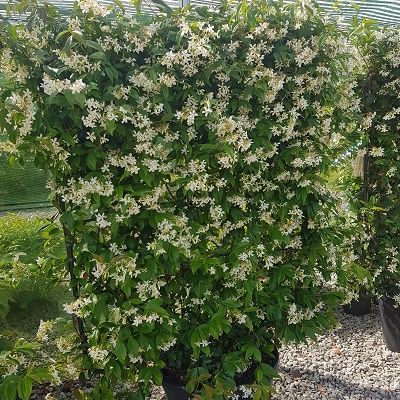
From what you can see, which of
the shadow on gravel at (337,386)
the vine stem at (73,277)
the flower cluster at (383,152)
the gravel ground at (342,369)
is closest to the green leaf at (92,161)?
the vine stem at (73,277)

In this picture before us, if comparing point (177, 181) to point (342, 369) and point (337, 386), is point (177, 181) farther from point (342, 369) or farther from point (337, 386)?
point (342, 369)

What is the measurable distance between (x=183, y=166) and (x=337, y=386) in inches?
63.8

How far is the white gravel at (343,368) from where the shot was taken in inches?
113

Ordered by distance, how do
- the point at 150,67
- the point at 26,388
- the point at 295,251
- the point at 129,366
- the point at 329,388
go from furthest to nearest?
the point at 329,388 → the point at 295,251 → the point at 129,366 → the point at 150,67 → the point at 26,388

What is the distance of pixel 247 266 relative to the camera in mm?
2258

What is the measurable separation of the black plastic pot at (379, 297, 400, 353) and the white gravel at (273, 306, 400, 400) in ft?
0.19

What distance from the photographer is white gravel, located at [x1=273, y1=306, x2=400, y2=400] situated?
2861 mm

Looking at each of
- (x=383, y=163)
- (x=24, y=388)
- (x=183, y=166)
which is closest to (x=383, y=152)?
(x=383, y=163)

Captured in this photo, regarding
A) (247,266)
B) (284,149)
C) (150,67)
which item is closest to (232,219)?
(247,266)

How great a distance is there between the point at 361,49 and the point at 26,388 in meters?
2.44

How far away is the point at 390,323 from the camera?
10.7 ft

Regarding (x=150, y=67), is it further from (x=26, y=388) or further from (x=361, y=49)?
(x=361, y=49)

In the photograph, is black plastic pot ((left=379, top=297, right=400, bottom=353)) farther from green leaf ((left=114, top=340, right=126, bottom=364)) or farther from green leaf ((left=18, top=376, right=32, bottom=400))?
green leaf ((left=18, top=376, right=32, bottom=400))

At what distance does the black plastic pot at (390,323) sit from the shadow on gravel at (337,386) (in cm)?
44
